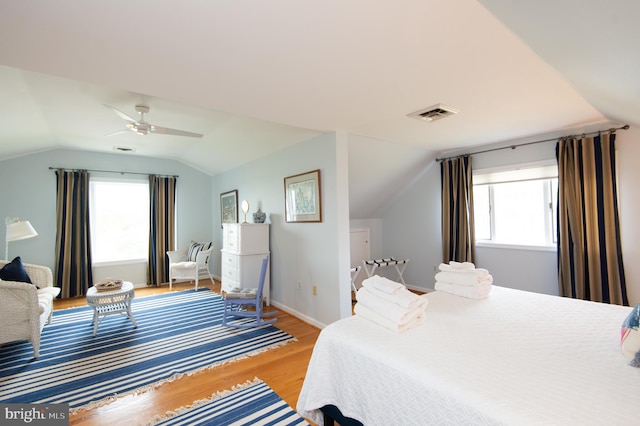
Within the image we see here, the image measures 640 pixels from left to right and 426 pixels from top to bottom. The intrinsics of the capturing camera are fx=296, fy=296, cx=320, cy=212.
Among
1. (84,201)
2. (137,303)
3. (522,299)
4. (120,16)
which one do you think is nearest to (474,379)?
(522,299)

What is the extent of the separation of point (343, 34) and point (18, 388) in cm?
348

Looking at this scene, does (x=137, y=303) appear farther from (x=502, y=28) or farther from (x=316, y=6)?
(x=502, y=28)

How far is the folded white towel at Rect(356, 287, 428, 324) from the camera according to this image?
5.14ft

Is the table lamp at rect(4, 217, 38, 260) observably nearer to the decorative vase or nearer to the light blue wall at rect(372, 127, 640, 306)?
the decorative vase

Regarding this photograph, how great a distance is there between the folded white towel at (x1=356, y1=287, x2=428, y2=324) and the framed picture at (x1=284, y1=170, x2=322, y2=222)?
1797mm

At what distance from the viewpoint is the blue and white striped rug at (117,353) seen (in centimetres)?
233

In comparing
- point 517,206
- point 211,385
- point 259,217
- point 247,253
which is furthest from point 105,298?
point 517,206

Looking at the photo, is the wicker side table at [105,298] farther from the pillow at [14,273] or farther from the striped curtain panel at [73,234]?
the striped curtain panel at [73,234]

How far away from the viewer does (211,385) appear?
7.73 ft

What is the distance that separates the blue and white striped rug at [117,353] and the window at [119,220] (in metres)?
1.58

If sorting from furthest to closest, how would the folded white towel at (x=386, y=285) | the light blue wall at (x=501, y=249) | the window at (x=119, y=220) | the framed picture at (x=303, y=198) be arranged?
1. the window at (x=119, y=220)
2. the framed picture at (x=303, y=198)
3. the light blue wall at (x=501, y=249)
4. the folded white towel at (x=386, y=285)

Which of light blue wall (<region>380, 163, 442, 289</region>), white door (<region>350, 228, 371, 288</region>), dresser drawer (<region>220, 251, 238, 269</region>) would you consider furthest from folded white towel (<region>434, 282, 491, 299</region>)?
dresser drawer (<region>220, 251, 238, 269</region>)

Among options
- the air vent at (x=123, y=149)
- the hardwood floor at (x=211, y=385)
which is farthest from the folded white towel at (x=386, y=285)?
the air vent at (x=123, y=149)

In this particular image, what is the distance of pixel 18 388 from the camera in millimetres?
2328
